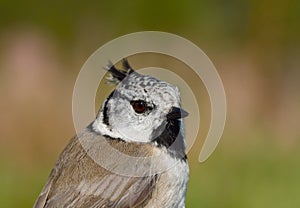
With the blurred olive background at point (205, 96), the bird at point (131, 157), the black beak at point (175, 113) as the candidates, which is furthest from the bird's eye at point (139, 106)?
the blurred olive background at point (205, 96)

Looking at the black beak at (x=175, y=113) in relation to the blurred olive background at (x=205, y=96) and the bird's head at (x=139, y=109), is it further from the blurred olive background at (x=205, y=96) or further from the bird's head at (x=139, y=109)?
the blurred olive background at (x=205, y=96)

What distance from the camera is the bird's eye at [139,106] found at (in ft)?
19.4

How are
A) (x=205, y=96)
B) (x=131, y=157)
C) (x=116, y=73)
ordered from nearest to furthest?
1. (x=131, y=157)
2. (x=116, y=73)
3. (x=205, y=96)

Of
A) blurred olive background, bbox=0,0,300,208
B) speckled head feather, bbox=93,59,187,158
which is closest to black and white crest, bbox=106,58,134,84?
speckled head feather, bbox=93,59,187,158

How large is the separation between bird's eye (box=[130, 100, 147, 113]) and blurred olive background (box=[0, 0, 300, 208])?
187cm

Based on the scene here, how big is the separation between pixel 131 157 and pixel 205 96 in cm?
376

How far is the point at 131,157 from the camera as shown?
5941 mm

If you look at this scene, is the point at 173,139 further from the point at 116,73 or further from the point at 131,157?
the point at 116,73

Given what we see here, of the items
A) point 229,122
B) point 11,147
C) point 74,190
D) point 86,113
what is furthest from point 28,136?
point 74,190

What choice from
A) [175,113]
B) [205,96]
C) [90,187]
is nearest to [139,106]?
[175,113]

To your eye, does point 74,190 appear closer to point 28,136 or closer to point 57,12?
point 28,136

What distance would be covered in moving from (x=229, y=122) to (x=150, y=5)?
7.51 ft

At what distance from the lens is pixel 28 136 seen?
31.5 feet

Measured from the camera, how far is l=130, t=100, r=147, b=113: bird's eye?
5922mm
